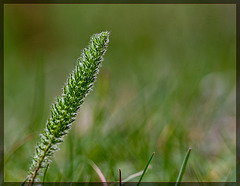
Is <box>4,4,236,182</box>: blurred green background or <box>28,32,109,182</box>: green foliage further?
<box>4,4,236,182</box>: blurred green background

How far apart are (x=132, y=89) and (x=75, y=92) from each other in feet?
10.1

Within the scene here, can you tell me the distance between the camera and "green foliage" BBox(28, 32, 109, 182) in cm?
110

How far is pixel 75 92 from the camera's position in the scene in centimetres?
111

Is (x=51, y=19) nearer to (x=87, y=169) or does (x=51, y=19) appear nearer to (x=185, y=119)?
(x=185, y=119)

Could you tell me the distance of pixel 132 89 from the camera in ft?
13.7

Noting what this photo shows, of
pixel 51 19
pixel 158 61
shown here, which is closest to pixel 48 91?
pixel 158 61

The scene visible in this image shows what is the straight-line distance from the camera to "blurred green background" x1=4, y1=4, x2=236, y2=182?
7.07 ft

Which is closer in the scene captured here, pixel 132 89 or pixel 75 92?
pixel 75 92

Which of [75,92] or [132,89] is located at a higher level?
[132,89]

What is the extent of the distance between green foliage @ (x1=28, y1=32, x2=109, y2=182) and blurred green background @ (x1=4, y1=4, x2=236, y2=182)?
57 cm

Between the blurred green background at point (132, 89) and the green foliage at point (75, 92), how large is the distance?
1.87 ft

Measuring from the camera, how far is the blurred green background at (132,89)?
2154 mm

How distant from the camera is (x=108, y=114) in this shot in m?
3.12

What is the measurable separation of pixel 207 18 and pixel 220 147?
3793 mm
